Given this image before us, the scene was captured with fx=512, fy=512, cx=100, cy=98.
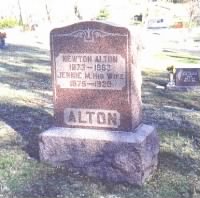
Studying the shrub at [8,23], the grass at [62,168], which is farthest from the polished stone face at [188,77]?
the shrub at [8,23]

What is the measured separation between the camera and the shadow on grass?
23.9 ft

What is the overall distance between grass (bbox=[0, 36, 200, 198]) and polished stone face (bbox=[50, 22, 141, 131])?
0.71 metres

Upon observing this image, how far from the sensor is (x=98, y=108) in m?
6.52

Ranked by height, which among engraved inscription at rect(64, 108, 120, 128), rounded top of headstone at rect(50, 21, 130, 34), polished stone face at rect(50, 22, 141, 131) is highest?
rounded top of headstone at rect(50, 21, 130, 34)

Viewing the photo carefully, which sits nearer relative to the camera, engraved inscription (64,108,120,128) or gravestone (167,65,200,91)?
engraved inscription (64,108,120,128)

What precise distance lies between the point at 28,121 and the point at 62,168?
2216 mm

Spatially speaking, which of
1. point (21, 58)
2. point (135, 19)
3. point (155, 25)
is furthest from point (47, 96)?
point (135, 19)

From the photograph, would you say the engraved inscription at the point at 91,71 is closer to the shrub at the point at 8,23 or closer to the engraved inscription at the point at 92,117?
the engraved inscription at the point at 92,117

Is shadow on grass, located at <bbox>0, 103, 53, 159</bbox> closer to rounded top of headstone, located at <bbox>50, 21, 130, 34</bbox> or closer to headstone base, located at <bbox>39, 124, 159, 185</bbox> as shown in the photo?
headstone base, located at <bbox>39, 124, 159, 185</bbox>

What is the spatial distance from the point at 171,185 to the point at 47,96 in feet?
19.5

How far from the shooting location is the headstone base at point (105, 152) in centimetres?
611

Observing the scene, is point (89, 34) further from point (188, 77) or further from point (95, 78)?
point (188, 77)

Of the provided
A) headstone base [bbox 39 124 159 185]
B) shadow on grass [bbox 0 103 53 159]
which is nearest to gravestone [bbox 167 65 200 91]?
shadow on grass [bbox 0 103 53 159]

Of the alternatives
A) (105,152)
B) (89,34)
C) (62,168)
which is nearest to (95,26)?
(89,34)
